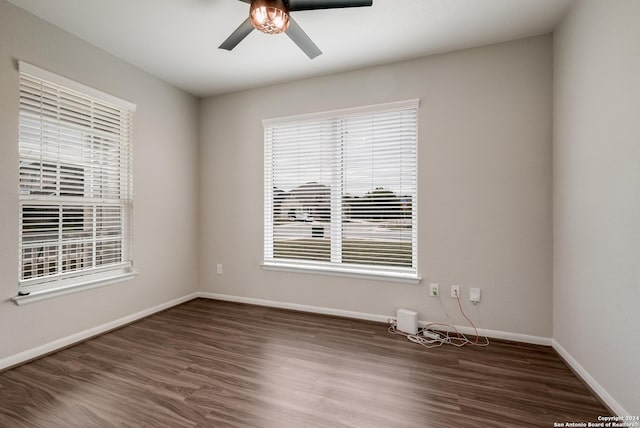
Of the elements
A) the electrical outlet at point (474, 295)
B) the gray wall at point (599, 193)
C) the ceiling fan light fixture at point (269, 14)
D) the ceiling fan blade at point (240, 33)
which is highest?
the ceiling fan blade at point (240, 33)

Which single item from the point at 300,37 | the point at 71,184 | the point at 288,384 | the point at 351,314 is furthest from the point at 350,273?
the point at 71,184

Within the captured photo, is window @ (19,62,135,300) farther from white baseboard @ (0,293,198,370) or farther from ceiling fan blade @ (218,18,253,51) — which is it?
ceiling fan blade @ (218,18,253,51)

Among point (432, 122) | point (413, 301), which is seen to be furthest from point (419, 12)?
point (413, 301)

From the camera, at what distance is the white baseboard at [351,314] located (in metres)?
2.63

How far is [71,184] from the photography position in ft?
8.73

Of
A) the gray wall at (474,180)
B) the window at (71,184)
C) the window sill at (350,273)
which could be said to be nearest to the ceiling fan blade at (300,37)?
the gray wall at (474,180)

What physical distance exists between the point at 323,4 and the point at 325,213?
81.5 inches

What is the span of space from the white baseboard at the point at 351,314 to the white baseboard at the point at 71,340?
2.45 feet

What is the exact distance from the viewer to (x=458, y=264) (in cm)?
283

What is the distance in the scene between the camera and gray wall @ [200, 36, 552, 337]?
260 centimetres

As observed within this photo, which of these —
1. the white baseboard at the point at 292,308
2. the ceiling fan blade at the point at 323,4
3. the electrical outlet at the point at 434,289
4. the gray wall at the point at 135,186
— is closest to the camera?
the ceiling fan blade at the point at 323,4

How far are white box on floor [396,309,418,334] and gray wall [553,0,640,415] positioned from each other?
45.6 inches

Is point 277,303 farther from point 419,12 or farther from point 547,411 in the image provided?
point 419,12

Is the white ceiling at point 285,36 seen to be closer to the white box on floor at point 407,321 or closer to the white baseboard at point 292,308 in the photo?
the white box on floor at point 407,321
